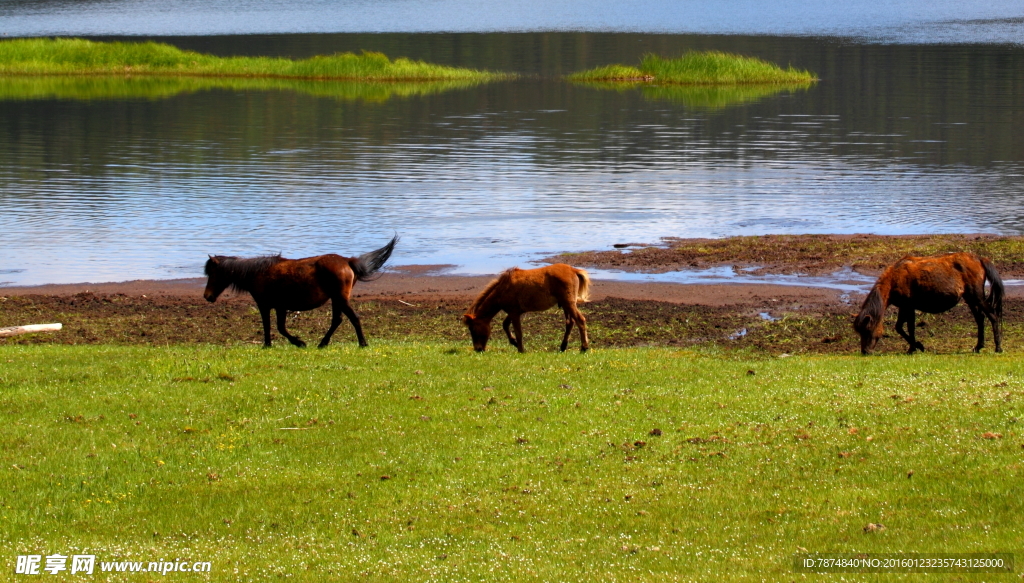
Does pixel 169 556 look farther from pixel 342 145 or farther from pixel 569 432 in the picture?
pixel 342 145

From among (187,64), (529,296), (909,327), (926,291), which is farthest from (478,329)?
(187,64)

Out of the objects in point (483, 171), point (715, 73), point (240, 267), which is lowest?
point (240, 267)

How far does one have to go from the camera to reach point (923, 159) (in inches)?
1901

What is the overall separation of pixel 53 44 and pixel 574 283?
310ft

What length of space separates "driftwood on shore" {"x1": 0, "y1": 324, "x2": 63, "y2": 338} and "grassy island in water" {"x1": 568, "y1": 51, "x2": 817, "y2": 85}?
71953 mm

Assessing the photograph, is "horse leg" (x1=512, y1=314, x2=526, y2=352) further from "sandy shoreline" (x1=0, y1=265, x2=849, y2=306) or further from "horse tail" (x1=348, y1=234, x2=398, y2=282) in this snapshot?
"sandy shoreline" (x1=0, y1=265, x2=849, y2=306)

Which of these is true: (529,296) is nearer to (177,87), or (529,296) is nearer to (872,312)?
(872,312)

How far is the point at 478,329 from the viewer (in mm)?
17516

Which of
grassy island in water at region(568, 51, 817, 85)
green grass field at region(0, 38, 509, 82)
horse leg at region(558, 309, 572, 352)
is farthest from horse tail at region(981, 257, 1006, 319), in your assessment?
green grass field at region(0, 38, 509, 82)

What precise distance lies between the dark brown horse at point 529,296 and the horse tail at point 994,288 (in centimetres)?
612

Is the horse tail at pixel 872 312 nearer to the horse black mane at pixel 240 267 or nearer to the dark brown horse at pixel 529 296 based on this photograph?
the dark brown horse at pixel 529 296

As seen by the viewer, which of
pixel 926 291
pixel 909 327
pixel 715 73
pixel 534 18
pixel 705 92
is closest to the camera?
pixel 926 291

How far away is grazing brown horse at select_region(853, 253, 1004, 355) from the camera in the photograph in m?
17.2

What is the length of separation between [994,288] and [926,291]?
1265 mm
